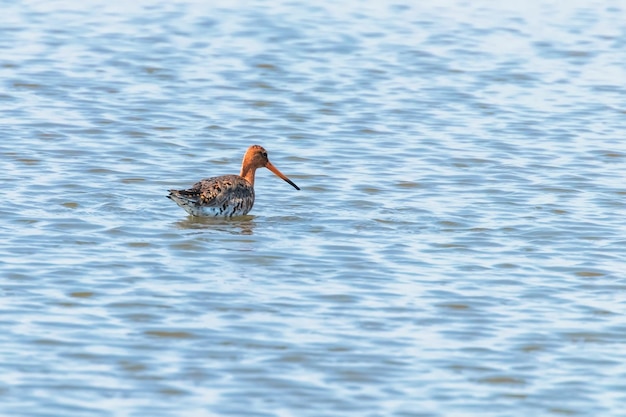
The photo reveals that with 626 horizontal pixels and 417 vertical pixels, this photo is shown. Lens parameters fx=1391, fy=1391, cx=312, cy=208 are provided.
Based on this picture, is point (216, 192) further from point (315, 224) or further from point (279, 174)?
point (279, 174)

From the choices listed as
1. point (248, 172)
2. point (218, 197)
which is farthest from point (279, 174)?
point (218, 197)

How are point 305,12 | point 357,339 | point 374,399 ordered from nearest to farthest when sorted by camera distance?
point 374,399
point 357,339
point 305,12

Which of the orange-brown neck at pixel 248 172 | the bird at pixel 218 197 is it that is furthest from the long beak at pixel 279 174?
the bird at pixel 218 197

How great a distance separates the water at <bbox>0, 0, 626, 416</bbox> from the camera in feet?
31.9

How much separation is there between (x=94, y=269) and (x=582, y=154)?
8.09 m

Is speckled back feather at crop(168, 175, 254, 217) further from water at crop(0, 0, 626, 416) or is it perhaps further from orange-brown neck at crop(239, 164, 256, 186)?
orange-brown neck at crop(239, 164, 256, 186)

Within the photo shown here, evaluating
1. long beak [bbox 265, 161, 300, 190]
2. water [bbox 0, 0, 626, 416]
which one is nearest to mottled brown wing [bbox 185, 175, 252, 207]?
water [bbox 0, 0, 626, 416]

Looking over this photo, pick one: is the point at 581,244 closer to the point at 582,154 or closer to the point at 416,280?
the point at 416,280

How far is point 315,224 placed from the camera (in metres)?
14.1

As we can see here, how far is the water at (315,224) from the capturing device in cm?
972

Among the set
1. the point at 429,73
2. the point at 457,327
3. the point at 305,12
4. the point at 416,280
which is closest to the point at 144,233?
the point at 416,280

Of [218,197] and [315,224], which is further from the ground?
[218,197]

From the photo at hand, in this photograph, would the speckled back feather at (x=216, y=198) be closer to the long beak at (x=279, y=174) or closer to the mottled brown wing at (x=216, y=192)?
the mottled brown wing at (x=216, y=192)

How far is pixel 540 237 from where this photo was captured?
13844 millimetres
